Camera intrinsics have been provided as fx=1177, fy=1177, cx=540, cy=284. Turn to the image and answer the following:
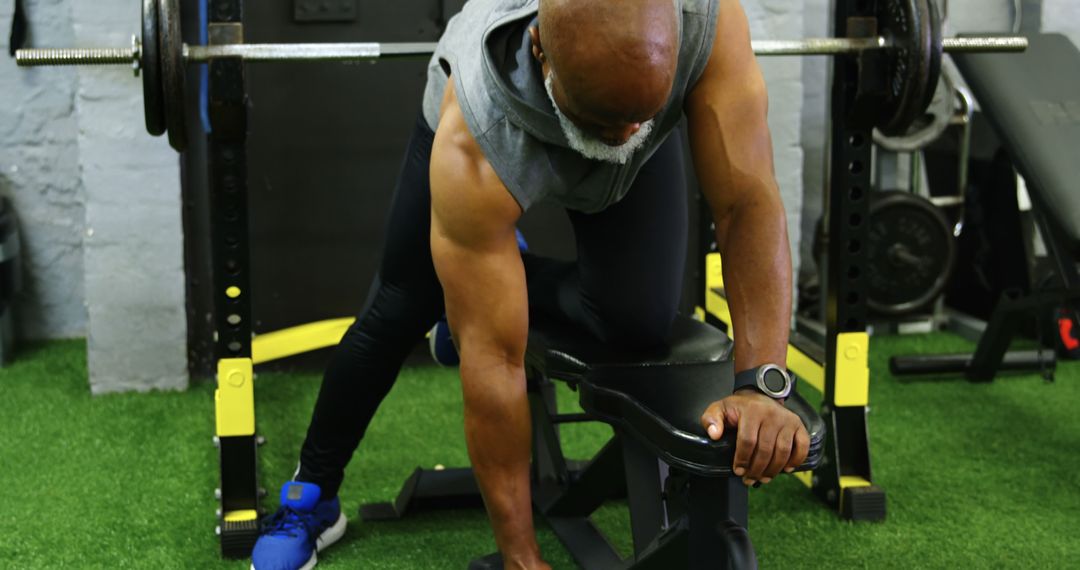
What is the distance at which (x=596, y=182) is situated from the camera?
70.7 inches

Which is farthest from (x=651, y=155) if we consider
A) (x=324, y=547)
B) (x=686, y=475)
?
(x=324, y=547)

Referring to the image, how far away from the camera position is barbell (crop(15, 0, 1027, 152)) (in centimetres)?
197

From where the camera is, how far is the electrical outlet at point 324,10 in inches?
125

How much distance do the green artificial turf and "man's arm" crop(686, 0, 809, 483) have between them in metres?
0.69

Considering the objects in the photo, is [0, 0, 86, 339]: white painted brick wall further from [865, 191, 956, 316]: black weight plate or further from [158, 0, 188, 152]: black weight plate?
[865, 191, 956, 316]: black weight plate

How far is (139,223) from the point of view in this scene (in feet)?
10.5

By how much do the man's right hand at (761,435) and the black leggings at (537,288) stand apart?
1.45 feet

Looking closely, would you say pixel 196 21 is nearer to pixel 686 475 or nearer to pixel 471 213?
pixel 471 213

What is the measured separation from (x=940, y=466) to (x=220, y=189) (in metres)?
1.70

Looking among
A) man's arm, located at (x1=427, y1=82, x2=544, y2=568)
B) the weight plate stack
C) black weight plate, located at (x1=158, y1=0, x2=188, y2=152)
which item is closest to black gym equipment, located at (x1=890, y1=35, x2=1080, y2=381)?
the weight plate stack

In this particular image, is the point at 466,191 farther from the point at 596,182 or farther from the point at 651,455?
the point at 651,455

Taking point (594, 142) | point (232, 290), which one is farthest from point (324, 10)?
point (594, 142)

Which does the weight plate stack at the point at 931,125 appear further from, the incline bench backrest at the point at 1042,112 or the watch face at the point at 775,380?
the watch face at the point at 775,380

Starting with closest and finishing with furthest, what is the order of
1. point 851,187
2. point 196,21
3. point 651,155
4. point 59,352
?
point 651,155 < point 851,187 < point 196,21 < point 59,352
